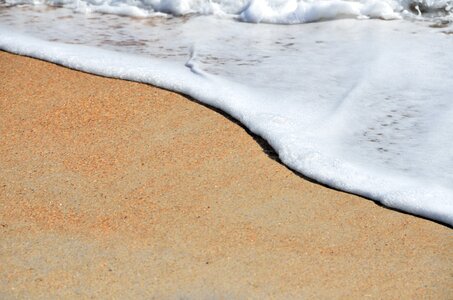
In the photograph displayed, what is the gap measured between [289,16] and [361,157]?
6.76 feet

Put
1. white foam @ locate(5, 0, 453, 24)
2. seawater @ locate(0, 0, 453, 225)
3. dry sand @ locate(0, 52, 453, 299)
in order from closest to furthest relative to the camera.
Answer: dry sand @ locate(0, 52, 453, 299) < seawater @ locate(0, 0, 453, 225) < white foam @ locate(5, 0, 453, 24)

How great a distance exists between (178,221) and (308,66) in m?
1.65

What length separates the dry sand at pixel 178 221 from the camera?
2.56 metres

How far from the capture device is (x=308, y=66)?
4.34 m

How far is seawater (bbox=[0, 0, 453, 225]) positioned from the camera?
129 inches

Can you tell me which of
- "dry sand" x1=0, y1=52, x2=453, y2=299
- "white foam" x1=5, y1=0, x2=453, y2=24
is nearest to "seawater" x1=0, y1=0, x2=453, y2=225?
"white foam" x1=5, y1=0, x2=453, y2=24

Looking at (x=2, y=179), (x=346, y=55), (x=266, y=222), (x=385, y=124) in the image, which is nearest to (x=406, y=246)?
(x=266, y=222)

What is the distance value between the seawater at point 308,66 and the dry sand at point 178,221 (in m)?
0.15

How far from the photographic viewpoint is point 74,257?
2.69 m

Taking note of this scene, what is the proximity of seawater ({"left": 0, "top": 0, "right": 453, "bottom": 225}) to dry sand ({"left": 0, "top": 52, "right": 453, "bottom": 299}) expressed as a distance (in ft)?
0.48

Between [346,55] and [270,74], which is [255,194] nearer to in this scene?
[270,74]

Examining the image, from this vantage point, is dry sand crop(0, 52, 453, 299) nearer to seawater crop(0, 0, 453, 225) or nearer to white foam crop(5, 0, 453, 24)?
seawater crop(0, 0, 453, 225)

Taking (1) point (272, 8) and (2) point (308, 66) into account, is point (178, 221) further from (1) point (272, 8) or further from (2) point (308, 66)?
(1) point (272, 8)

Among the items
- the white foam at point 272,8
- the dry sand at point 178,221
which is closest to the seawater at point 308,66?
the white foam at point 272,8
